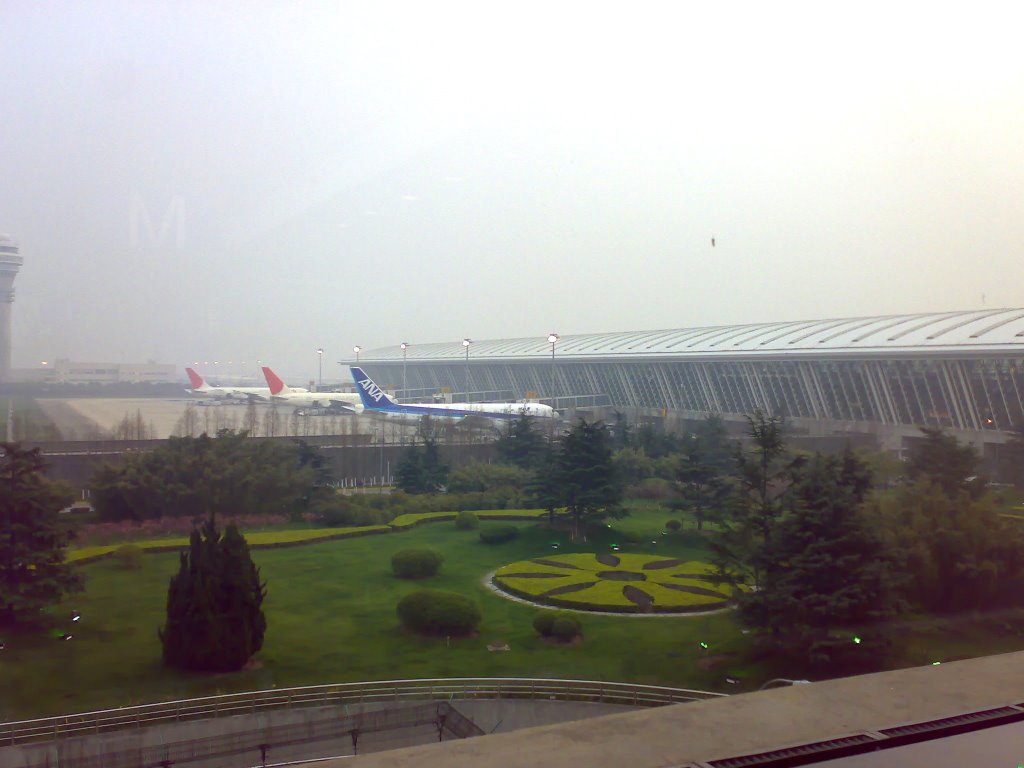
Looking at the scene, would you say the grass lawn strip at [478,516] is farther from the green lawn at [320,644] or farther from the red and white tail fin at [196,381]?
the red and white tail fin at [196,381]

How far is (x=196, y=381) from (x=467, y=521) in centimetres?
534

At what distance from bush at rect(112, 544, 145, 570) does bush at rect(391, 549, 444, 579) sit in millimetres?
3361

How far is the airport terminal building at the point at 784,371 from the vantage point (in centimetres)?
1781

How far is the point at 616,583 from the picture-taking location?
12.1 meters

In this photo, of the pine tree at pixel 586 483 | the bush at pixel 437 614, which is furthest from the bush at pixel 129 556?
the pine tree at pixel 586 483

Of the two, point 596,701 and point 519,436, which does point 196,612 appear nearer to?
point 596,701

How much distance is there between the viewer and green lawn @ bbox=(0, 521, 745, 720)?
7.70 m

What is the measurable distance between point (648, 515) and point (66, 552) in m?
10.9

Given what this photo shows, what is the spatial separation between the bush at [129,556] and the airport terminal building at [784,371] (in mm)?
7765

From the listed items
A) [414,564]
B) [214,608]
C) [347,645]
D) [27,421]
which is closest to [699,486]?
[414,564]

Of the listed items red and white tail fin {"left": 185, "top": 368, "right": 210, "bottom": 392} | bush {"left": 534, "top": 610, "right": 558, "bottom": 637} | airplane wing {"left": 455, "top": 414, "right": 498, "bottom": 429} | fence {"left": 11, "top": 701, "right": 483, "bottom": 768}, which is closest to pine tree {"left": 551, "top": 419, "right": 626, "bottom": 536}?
bush {"left": 534, "top": 610, "right": 558, "bottom": 637}

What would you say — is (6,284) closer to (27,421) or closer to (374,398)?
(27,421)

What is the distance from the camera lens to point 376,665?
8.36 m

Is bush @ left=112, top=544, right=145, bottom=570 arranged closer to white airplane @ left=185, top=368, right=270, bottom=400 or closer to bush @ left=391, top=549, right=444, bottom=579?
white airplane @ left=185, top=368, right=270, bottom=400
